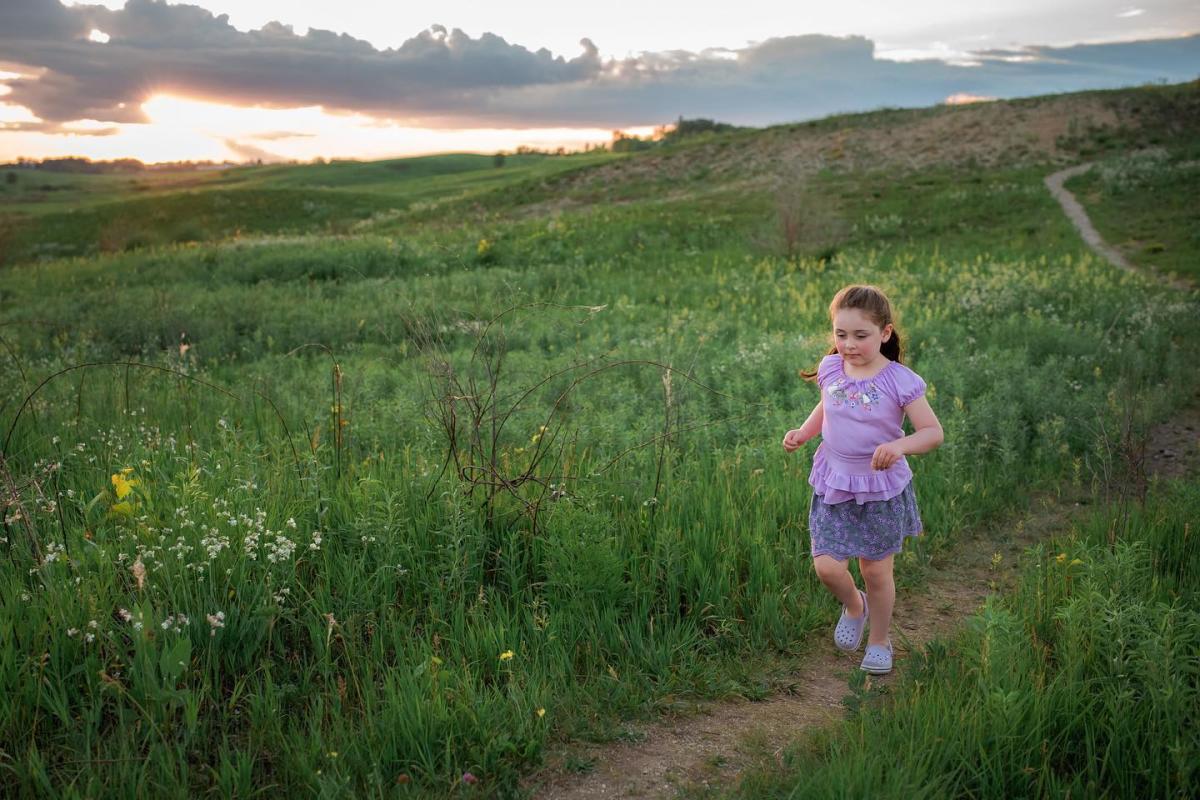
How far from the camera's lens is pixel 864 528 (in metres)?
3.94

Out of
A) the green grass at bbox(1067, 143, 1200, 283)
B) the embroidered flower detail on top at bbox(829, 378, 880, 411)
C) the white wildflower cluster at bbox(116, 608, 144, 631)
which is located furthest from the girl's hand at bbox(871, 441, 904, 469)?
the green grass at bbox(1067, 143, 1200, 283)

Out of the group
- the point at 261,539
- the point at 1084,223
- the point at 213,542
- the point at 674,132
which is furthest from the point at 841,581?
the point at 674,132

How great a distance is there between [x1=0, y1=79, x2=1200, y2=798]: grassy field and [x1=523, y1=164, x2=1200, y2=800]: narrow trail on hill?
121mm

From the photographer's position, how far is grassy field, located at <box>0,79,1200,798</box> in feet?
10.2

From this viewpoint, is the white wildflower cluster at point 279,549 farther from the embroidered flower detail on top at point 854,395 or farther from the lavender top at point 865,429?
the embroidered flower detail on top at point 854,395

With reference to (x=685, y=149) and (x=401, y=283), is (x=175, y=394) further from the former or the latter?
(x=685, y=149)

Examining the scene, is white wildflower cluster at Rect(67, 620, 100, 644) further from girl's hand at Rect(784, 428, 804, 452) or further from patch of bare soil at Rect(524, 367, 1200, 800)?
girl's hand at Rect(784, 428, 804, 452)

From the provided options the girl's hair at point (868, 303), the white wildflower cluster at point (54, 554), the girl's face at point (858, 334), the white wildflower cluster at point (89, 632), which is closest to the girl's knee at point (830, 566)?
the girl's face at point (858, 334)

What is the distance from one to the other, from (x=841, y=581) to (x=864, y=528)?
31cm

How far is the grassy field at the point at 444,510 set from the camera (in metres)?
3.12

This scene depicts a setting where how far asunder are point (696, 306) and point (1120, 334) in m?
6.23

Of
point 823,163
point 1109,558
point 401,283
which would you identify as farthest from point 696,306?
point 823,163

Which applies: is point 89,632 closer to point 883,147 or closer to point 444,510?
point 444,510

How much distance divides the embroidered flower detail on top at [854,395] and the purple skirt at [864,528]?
50 centimetres
